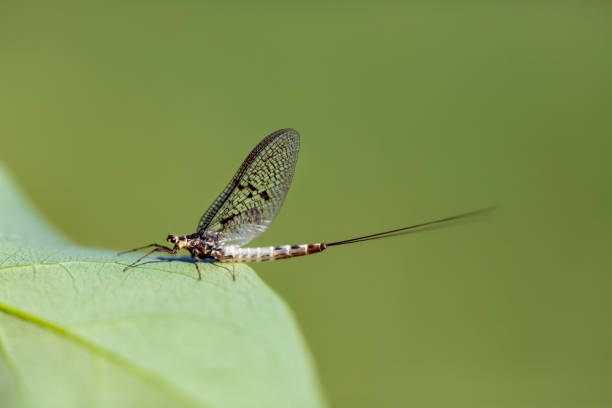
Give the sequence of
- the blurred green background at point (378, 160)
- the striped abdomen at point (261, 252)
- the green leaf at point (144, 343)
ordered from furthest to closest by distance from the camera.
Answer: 1. the blurred green background at point (378, 160)
2. the striped abdomen at point (261, 252)
3. the green leaf at point (144, 343)

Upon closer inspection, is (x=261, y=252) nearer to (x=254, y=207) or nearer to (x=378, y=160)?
(x=254, y=207)

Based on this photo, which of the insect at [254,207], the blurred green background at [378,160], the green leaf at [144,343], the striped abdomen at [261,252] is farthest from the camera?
the blurred green background at [378,160]

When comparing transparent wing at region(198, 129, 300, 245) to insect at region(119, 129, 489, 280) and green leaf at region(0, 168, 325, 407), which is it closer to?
insect at region(119, 129, 489, 280)

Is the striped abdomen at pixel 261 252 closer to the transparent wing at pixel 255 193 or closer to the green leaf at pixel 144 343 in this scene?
the transparent wing at pixel 255 193

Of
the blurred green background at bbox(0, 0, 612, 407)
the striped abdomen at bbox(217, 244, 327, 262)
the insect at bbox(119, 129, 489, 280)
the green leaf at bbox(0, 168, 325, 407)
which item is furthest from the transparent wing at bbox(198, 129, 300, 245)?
the blurred green background at bbox(0, 0, 612, 407)

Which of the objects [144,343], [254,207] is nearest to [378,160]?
[254,207]

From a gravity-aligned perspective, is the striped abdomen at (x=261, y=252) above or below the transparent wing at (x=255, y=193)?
below

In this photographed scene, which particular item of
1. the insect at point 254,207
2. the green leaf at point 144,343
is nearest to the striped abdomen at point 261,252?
the insect at point 254,207
